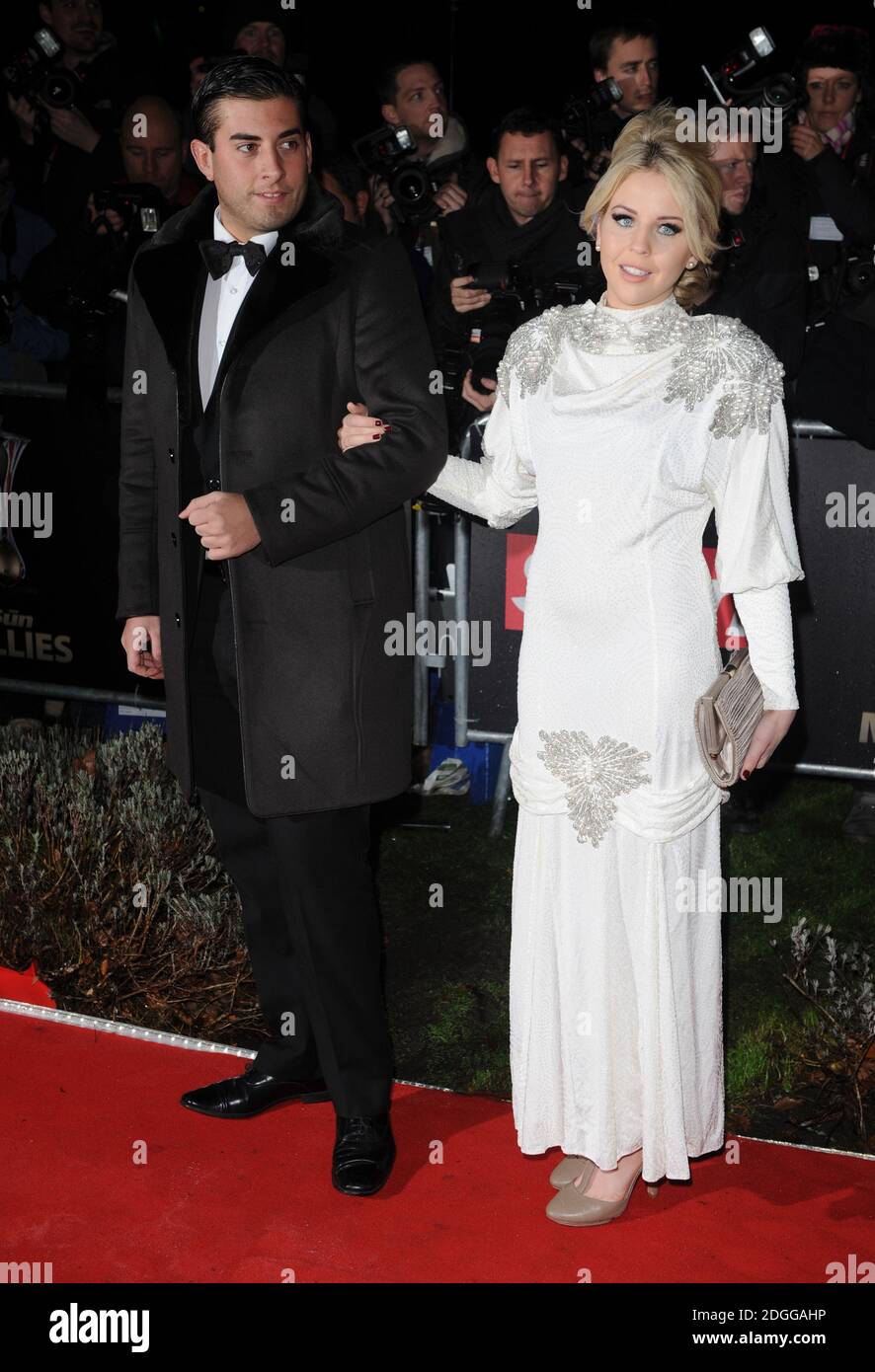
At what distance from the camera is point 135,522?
311 centimetres

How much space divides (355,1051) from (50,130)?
4.88 metres

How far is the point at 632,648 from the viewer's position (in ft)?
8.60

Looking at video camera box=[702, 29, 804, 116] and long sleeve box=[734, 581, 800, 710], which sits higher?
video camera box=[702, 29, 804, 116]

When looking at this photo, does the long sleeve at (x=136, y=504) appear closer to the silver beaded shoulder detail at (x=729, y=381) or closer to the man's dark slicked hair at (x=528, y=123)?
the silver beaded shoulder detail at (x=729, y=381)

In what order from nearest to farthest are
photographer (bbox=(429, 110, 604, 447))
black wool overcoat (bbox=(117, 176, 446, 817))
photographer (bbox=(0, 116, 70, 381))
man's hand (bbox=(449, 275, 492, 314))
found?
1. black wool overcoat (bbox=(117, 176, 446, 817))
2. photographer (bbox=(429, 110, 604, 447))
3. man's hand (bbox=(449, 275, 492, 314))
4. photographer (bbox=(0, 116, 70, 381))

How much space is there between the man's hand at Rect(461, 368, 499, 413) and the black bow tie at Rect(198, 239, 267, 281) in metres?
2.03

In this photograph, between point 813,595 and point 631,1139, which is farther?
point 813,595

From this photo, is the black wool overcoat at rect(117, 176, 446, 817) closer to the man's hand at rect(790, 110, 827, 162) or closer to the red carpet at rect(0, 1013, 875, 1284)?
the red carpet at rect(0, 1013, 875, 1284)

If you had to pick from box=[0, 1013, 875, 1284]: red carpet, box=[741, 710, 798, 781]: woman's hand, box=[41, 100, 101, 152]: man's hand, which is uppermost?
box=[41, 100, 101, 152]: man's hand

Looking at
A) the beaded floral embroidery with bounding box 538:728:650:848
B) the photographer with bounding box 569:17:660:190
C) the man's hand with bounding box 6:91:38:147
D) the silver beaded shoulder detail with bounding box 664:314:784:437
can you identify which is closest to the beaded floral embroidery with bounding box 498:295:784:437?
the silver beaded shoulder detail with bounding box 664:314:784:437

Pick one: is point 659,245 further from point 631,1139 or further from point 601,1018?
point 631,1139

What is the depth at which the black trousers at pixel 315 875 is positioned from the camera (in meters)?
2.89

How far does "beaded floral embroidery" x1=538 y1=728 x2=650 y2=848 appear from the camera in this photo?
2650mm
